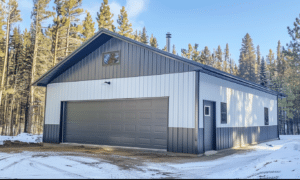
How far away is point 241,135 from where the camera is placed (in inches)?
521

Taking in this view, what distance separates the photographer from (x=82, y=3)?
24.2 meters

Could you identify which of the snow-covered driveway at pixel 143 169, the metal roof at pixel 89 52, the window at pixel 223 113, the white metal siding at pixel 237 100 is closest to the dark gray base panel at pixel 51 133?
the metal roof at pixel 89 52

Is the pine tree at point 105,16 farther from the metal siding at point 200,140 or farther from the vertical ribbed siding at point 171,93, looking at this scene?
the metal siding at point 200,140

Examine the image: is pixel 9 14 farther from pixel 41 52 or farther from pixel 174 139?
pixel 174 139

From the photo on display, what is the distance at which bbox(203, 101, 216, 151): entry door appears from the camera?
1034cm

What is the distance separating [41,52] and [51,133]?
17872mm

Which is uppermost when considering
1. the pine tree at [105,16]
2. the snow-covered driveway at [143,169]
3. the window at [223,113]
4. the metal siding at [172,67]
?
the pine tree at [105,16]

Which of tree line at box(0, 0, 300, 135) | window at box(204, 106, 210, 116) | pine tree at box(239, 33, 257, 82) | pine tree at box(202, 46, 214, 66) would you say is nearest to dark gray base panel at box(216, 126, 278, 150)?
window at box(204, 106, 210, 116)

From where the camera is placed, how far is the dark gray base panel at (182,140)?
948 cm

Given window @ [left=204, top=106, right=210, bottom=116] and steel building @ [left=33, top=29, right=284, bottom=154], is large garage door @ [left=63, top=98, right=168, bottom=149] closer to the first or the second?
steel building @ [left=33, top=29, right=284, bottom=154]

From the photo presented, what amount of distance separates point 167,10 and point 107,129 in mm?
16217

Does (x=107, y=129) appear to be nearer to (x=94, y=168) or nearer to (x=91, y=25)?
(x=94, y=168)

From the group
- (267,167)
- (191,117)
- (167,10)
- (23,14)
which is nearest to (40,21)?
(23,14)

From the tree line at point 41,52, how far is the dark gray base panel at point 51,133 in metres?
7.91
